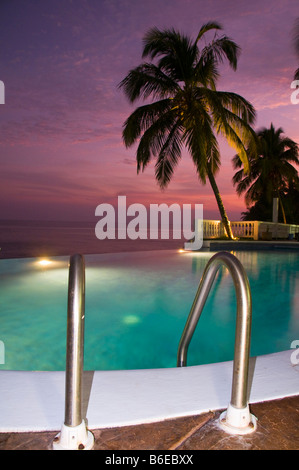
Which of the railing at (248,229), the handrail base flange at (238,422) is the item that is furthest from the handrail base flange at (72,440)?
the railing at (248,229)

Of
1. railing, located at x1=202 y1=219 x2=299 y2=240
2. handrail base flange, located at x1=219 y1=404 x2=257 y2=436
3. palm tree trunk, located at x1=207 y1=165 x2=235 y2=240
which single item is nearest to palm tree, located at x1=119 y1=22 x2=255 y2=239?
palm tree trunk, located at x1=207 y1=165 x2=235 y2=240

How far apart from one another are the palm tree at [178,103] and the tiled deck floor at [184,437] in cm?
1088

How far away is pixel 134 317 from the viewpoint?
4719 millimetres

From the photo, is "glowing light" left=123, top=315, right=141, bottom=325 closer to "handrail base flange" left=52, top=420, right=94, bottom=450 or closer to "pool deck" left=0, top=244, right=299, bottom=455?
"pool deck" left=0, top=244, right=299, bottom=455

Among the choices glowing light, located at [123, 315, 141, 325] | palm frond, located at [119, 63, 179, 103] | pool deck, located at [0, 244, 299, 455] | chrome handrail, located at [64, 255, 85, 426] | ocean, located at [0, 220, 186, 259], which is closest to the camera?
chrome handrail, located at [64, 255, 85, 426]

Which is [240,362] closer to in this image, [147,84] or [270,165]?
[147,84]

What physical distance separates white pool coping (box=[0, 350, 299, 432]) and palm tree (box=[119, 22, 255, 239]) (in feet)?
34.6

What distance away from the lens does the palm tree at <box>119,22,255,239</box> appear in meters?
11.4

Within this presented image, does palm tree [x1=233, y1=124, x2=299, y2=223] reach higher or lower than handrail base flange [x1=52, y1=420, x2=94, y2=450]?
higher

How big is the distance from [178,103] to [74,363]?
12506mm

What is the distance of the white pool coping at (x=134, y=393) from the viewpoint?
3.60 feet

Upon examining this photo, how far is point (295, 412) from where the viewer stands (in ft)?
3.80

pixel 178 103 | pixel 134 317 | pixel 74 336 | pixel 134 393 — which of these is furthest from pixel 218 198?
pixel 74 336

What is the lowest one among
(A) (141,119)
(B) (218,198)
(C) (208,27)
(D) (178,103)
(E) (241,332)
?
(E) (241,332)
